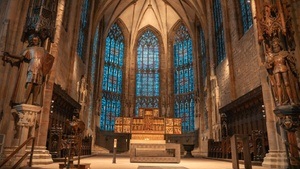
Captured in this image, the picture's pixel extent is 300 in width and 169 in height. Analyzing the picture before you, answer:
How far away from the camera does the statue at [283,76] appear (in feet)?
22.1

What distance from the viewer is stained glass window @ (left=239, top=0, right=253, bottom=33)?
48.0 ft

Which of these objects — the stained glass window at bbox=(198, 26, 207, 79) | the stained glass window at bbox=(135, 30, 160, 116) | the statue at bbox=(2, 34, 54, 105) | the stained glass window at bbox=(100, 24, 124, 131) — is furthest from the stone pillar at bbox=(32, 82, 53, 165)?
the stained glass window at bbox=(135, 30, 160, 116)

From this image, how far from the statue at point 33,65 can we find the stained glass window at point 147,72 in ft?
71.8

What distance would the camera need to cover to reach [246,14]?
Answer: 15.2 metres

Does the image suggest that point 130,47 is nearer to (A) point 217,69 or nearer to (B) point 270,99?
(A) point 217,69

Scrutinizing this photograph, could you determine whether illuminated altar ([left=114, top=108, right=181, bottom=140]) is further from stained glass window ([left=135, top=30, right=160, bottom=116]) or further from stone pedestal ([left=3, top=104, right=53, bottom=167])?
stained glass window ([left=135, top=30, right=160, bottom=116])

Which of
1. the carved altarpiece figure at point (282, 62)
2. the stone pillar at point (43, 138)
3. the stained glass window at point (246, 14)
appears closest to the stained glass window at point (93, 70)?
the stained glass window at point (246, 14)

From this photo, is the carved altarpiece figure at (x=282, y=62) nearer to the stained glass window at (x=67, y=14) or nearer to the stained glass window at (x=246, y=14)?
the stained glass window at (x=246, y=14)

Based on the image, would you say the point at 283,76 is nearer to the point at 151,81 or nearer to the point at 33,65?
the point at 33,65

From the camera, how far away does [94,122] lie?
76.2ft

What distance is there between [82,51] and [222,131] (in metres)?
12.3

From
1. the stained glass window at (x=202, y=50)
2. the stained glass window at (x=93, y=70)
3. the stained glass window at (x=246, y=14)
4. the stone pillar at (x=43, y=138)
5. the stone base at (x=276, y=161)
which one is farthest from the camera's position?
the stained glass window at (x=202, y=50)

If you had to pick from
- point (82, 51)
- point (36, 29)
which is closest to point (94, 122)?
point (82, 51)

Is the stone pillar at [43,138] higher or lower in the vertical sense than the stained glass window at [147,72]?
lower
